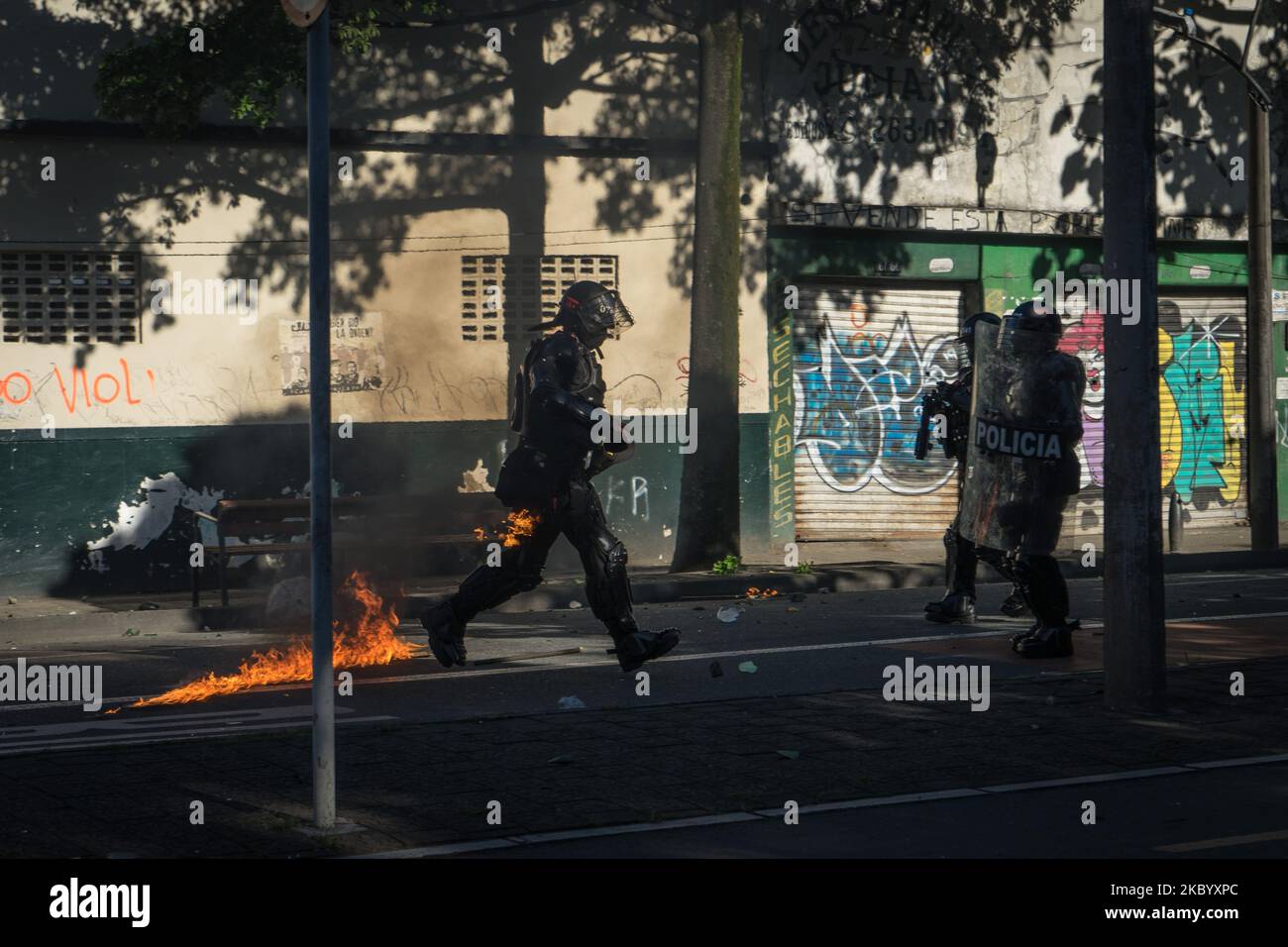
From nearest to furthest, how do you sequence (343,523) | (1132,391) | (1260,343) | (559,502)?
(1132,391) → (559,502) → (343,523) → (1260,343)

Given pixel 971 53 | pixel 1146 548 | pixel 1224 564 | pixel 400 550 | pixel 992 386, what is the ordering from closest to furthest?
pixel 1146 548, pixel 992 386, pixel 400 550, pixel 1224 564, pixel 971 53

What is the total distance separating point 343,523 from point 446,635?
5489mm

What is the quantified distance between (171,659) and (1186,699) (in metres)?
6.41

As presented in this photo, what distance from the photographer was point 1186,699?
8938mm

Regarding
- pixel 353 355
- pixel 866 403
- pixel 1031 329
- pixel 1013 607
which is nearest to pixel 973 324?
pixel 1031 329

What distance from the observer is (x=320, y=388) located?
607cm

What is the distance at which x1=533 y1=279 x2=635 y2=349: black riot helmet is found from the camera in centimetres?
1038

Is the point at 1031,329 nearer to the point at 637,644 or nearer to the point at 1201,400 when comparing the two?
the point at 637,644

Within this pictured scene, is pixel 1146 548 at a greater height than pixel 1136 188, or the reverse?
pixel 1136 188

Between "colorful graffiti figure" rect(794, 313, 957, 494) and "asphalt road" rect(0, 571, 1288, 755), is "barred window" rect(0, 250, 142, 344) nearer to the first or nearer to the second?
"asphalt road" rect(0, 571, 1288, 755)

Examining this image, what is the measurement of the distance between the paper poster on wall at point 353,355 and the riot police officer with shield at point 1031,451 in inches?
302

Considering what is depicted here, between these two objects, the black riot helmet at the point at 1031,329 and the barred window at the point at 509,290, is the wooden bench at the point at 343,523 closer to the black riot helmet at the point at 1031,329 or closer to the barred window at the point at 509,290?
the barred window at the point at 509,290

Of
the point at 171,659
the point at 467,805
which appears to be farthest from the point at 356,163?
the point at 467,805
